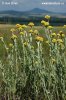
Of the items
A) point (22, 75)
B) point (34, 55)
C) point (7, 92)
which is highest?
point (34, 55)

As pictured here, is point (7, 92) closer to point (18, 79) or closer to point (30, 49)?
point (18, 79)

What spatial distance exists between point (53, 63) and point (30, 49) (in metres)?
0.34

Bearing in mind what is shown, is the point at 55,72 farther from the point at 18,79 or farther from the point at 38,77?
the point at 18,79

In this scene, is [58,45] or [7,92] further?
[7,92]

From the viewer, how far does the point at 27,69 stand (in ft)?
15.4

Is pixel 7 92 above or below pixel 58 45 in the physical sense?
below

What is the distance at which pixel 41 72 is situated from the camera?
4.45m

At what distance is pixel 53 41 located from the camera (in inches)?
173

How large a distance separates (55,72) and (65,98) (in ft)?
1.12

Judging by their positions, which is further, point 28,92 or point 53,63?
point 28,92

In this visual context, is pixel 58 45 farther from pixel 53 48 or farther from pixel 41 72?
pixel 41 72

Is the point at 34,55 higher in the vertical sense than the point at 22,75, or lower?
higher

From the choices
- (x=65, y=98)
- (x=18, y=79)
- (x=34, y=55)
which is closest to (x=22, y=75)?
(x=18, y=79)

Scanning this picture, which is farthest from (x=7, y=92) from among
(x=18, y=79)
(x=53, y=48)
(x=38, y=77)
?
(x=53, y=48)
